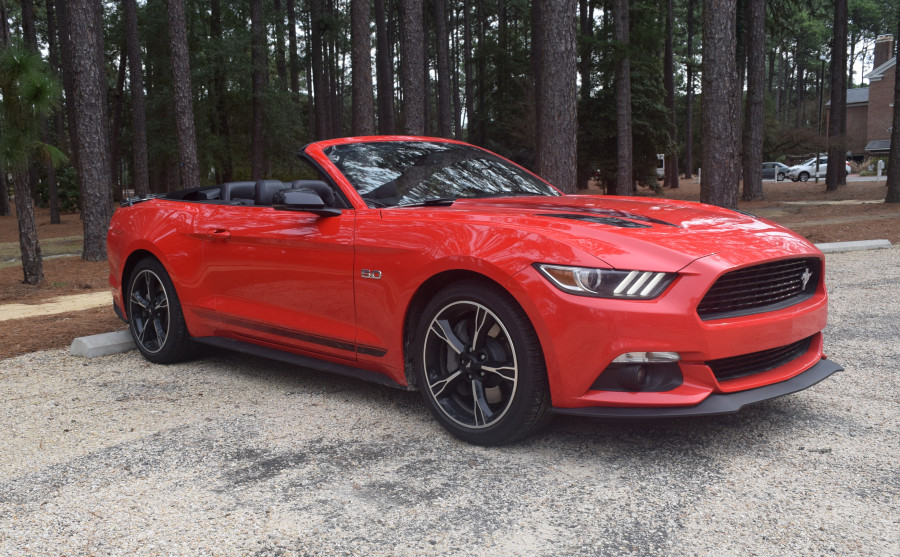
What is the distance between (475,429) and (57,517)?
1845mm

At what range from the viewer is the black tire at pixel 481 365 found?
3436 mm

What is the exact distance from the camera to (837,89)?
90.9 feet

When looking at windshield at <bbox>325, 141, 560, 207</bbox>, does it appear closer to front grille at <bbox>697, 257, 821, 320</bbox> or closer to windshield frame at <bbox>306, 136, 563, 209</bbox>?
windshield frame at <bbox>306, 136, 563, 209</bbox>

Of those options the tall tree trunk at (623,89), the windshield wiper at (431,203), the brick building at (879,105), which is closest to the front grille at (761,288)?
the windshield wiper at (431,203)

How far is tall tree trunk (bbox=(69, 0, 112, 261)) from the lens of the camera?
13.0m

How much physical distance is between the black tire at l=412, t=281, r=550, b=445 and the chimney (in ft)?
217

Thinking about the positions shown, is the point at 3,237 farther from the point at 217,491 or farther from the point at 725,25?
the point at 217,491

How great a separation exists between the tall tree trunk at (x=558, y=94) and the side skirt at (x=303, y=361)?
21.9 feet

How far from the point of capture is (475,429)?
366cm

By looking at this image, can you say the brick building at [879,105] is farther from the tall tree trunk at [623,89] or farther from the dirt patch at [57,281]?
the dirt patch at [57,281]

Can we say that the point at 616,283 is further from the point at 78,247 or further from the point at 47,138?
the point at 47,138

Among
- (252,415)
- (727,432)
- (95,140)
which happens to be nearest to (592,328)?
(727,432)

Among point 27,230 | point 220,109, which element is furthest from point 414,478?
point 220,109

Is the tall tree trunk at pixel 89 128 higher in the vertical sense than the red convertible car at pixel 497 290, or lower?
higher
